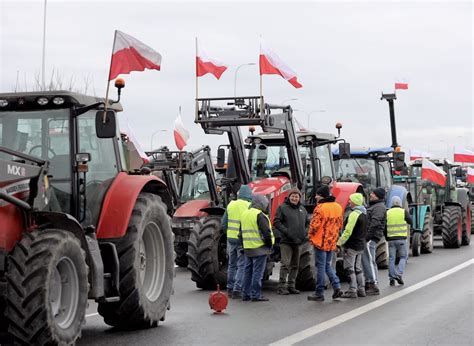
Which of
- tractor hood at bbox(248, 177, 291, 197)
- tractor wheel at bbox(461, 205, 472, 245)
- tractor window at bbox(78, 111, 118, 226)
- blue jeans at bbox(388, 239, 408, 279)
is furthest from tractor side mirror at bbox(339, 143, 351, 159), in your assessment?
tractor wheel at bbox(461, 205, 472, 245)

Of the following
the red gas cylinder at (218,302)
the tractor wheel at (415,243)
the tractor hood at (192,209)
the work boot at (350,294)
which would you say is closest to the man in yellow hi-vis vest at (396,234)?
the work boot at (350,294)

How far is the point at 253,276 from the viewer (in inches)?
642

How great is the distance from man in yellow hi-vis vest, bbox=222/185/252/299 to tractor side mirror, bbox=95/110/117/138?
19.5ft

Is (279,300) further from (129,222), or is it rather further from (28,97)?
(28,97)

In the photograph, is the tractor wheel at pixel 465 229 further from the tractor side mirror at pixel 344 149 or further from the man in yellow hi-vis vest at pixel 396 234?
the man in yellow hi-vis vest at pixel 396 234

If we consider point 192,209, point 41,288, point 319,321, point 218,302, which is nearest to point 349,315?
point 319,321

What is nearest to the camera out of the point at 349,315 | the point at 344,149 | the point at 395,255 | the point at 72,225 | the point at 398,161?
the point at 72,225

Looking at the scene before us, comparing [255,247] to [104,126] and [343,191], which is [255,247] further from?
[104,126]

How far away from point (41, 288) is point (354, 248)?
8.12 meters

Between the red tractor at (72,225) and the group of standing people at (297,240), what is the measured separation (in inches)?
130

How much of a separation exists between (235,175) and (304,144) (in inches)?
61.3

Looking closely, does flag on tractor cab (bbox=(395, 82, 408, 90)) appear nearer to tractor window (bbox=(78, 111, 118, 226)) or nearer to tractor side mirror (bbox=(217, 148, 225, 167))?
tractor side mirror (bbox=(217, 148, 225, 167))

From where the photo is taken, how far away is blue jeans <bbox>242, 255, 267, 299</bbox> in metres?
16.3

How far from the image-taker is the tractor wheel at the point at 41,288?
9.52 metres
